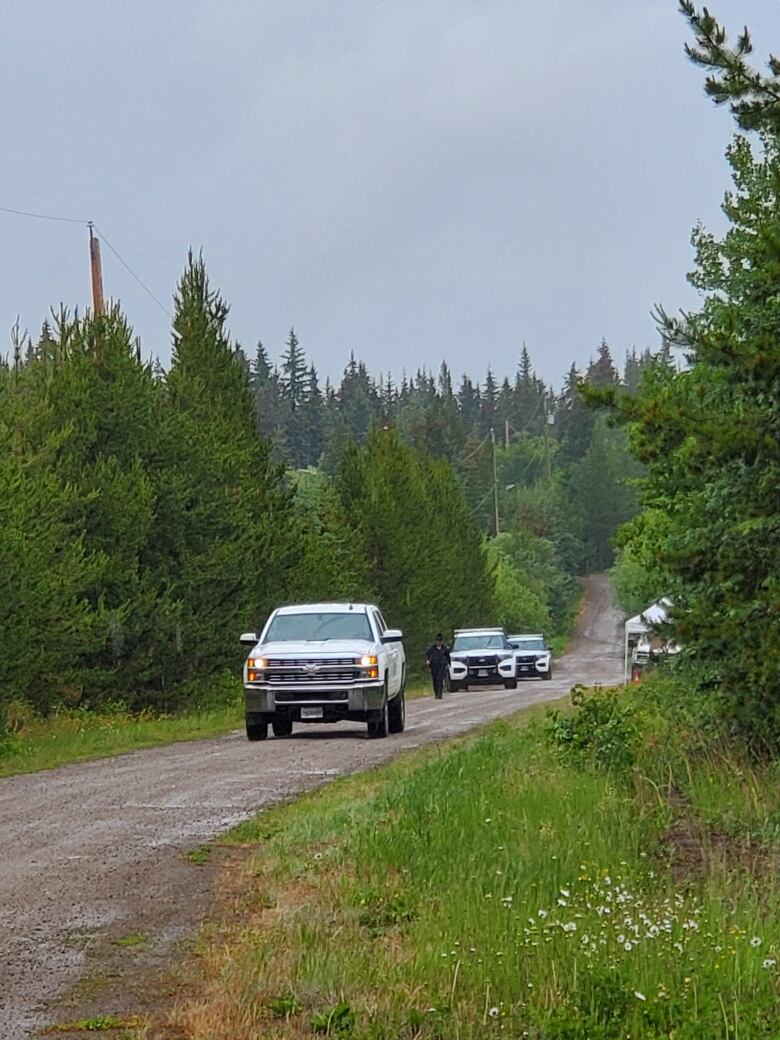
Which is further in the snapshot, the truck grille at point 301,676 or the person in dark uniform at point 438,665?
the person in dark uniform at point 438,665

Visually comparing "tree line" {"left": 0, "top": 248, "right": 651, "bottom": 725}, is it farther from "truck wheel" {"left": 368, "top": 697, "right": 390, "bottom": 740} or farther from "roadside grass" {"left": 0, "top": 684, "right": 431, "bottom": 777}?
"truck wheel" {"left": 368, "top": 697, "right": 390, "bottom": 740}

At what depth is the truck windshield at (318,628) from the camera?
2306 centimetres

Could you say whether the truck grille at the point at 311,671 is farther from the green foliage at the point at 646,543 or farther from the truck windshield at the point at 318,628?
the green foliage at the point at 646,543

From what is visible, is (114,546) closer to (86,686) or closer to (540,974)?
(86,686)

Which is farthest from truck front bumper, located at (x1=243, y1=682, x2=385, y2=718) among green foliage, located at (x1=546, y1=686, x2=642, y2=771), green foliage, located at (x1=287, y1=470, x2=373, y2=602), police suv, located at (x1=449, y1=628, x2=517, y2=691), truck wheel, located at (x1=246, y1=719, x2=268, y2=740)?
police suv, located at (x1=449, y1=628, x2=517, y2=691)


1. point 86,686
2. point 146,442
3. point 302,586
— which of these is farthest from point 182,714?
point 302,586

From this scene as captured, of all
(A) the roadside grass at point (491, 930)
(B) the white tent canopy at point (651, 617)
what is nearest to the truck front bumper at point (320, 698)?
(B) the white tent canopy at point (651, 617)

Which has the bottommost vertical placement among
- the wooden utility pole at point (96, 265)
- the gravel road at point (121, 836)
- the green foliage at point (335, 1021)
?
the green foliage at point (335, 1021)

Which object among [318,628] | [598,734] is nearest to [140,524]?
[318,628]

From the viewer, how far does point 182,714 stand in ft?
110

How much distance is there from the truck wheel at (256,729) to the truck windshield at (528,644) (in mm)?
37175

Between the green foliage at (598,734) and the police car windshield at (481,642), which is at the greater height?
the police car windshield at (481,642)

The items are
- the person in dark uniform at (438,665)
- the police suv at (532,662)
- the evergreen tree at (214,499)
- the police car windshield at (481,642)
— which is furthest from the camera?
the police suv at (532,662)

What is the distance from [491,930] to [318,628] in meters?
16.4
